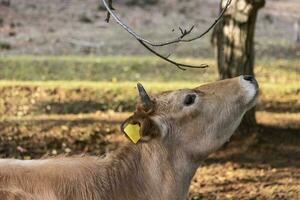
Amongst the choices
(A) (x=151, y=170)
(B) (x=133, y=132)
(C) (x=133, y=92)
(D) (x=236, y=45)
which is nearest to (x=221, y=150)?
(D) (x=236, y=45)

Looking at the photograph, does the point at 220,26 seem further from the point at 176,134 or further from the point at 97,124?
the point at 176,134

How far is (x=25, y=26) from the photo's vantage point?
72.7 feet

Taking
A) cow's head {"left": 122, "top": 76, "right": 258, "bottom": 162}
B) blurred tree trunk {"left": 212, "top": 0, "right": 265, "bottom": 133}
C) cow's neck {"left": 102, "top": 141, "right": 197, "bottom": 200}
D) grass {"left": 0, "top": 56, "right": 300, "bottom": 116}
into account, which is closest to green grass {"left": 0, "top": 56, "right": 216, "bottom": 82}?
grass {"left": 0, "top": 56, "right": 300, "bottom": 116}

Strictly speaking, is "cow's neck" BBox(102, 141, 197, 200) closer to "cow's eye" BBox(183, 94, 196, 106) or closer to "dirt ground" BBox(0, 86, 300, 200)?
"cow's eye" BBox(183, 94, 196, 106)

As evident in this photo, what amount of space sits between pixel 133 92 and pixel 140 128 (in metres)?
7.17

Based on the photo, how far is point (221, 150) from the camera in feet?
29.2

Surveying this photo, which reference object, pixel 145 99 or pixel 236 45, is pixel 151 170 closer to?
pixel 145 99

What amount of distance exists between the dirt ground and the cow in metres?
2.59

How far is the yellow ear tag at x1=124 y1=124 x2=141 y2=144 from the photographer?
4.49 meters

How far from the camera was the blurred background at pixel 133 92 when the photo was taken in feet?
27.5

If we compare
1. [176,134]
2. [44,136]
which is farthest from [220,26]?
[176,134]

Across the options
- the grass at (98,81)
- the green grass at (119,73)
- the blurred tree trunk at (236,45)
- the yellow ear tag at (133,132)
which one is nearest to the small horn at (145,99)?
the yellow ear tag at (133,132)

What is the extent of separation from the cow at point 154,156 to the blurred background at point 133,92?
2.77 feet

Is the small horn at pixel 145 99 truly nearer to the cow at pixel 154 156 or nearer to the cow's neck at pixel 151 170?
the cow at pixel 154 156
